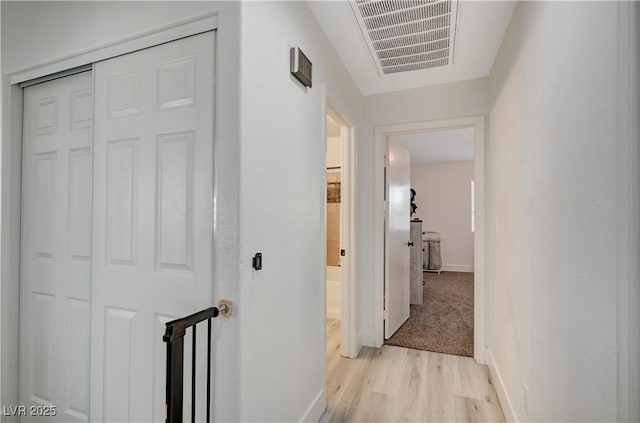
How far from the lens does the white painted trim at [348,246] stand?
270 centimetres

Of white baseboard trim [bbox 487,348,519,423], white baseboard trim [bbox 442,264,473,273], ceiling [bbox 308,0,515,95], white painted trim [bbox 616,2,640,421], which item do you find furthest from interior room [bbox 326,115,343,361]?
white baseboard trim [bbox 442,264,473,273]

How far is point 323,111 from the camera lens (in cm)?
200

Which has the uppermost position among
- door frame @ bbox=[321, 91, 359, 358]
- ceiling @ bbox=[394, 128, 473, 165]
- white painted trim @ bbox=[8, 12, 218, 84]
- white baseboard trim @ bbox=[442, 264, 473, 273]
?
ceiling @ bbox=[394, 128, 473, 165]

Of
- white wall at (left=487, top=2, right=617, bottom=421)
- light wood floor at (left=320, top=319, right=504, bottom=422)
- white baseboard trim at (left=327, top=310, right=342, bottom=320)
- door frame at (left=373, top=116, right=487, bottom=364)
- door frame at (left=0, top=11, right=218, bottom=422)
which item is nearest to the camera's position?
white wall at (left=487, top=2, right=617, bottom=421)

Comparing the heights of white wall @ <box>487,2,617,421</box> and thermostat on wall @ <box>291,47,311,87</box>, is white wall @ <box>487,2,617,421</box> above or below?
below

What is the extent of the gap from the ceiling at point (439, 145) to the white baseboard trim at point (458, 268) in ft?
7.98

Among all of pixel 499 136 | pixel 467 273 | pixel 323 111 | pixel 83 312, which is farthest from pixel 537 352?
pixel 467 273

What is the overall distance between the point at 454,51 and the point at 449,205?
18.1 feet

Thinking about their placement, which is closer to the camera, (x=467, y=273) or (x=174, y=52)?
(x=174, y=52)

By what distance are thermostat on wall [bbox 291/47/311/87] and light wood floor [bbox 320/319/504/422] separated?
205cm

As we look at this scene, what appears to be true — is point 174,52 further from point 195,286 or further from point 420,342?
point 420,342

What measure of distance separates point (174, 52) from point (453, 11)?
158 centimetres

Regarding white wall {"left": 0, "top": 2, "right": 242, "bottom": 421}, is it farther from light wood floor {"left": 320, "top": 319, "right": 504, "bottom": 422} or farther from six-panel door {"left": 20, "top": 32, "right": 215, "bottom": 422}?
light wood floor {"left": 320, "top": 319, "right": 504, "bottom": 422}

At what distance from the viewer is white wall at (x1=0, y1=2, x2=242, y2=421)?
1204 millimetres
